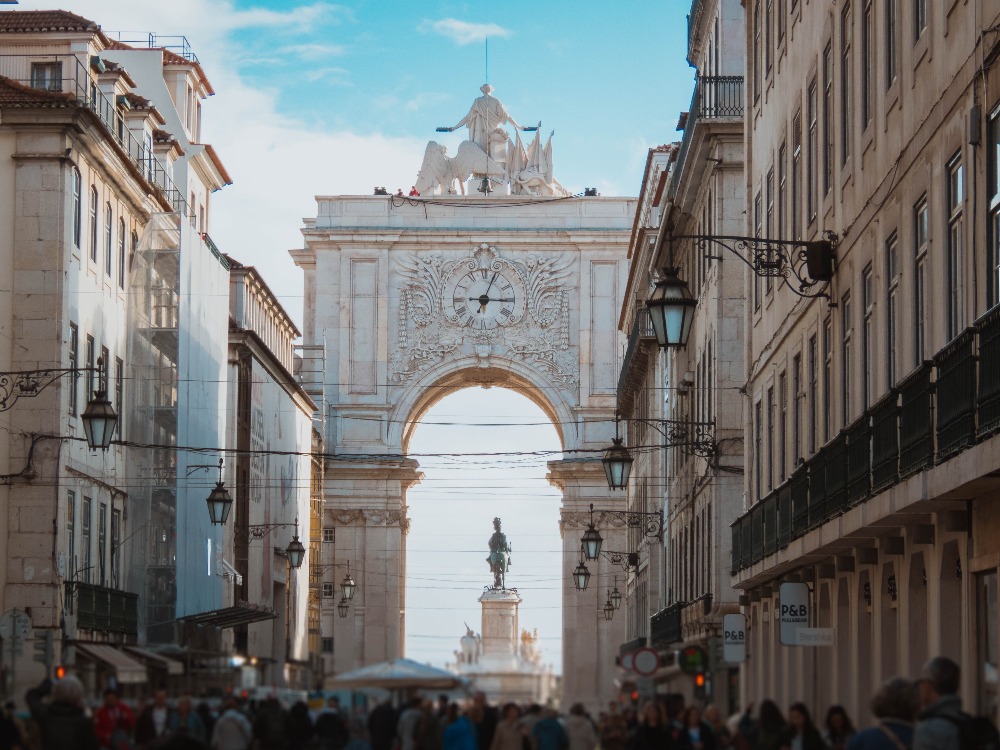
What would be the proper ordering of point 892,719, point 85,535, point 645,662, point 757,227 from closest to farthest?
point 892,719 → point 645,662 → point 757,227 → point 85,535

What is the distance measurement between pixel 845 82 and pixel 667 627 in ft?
81.1

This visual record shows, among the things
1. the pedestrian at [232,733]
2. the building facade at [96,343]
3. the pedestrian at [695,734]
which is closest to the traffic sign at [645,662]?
the pedestrian at [695,734]

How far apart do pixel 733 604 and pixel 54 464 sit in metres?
12.5

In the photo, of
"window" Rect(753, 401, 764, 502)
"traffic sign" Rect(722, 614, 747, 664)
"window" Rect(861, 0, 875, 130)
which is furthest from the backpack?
"window" Rect(753, 401, 764, 502)

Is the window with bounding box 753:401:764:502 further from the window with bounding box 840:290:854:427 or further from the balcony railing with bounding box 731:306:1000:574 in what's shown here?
the window with bounding box 840:290:854:427

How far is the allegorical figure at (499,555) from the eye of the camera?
310ft

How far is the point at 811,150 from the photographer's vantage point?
2853cm

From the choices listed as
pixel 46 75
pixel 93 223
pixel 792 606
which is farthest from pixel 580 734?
pixel 46 75

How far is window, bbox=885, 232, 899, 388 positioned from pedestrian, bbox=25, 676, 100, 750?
30.6 feet

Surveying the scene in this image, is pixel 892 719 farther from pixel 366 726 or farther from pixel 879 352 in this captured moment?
pixel 879 352

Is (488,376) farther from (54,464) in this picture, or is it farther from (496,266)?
(54,464)

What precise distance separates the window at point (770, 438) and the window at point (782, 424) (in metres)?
0.88

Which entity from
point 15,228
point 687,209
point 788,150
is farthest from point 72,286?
point 788,150

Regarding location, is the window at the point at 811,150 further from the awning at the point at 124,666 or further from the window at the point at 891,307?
the awning at the point at 124,666
